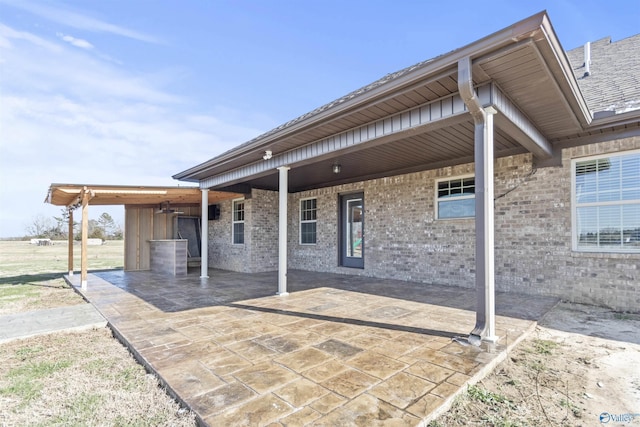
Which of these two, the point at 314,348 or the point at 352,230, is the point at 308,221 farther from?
the point at 314,348

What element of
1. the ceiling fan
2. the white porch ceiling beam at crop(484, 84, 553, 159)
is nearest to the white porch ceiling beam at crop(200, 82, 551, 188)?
the white porch ceiling beam at crop(484, 84, 553, 159)

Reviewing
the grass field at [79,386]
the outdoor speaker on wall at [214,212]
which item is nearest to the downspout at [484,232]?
the grass field at [79,386]

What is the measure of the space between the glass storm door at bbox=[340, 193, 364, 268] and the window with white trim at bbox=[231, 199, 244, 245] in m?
3.19

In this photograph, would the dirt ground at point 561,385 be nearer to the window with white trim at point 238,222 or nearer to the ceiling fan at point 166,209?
the window with white trim at point 238,222

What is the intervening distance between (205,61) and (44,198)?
5.55 metres

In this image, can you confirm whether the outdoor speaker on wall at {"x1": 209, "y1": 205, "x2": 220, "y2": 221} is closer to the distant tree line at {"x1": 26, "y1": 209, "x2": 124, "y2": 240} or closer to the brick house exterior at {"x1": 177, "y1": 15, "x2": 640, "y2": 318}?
the brick house exterior at {"x1": 177, "y1": 15, "x2": 640, "y2": 318}

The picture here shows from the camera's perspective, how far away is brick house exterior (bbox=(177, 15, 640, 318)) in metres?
4.71

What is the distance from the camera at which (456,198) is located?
660cm

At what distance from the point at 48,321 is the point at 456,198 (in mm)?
7175

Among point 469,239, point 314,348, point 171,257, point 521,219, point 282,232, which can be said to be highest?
point 521,219

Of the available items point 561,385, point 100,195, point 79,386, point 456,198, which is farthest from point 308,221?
point 561,385

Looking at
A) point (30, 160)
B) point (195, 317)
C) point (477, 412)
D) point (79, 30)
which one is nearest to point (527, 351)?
point (477, 412)

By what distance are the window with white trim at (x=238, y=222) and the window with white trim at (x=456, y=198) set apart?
5882mm

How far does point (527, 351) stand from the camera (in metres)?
3.07
